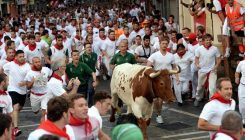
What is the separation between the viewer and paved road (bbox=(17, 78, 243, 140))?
11.6 meters

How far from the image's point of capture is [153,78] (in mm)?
11070

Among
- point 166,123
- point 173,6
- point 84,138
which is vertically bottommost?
point 166,123

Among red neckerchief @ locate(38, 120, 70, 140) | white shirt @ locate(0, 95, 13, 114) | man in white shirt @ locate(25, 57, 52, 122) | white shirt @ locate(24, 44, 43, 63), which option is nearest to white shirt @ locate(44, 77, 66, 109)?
man in white shirt @ locate(25, 57, 52, 122)

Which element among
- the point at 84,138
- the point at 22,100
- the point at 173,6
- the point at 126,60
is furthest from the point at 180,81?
the point at 173,6

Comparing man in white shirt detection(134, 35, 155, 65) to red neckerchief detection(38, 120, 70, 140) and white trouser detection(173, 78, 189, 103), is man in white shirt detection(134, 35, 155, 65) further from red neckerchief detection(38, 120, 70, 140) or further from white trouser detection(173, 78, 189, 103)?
red neckerchief detection(38, 120, 70, 140)

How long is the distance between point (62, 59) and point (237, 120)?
33.6 ft

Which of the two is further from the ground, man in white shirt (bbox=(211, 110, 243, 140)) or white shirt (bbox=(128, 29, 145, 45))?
white shirt (bbox=(128, 29, 145, 45))

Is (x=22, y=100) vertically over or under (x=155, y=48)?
under

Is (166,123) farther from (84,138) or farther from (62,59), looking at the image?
(84,138)

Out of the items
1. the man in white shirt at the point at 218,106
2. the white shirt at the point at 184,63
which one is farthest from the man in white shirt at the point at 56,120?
the white shirt at the point at 184,63

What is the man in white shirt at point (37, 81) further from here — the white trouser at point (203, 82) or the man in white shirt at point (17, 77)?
the white trouser at point (203, 82)

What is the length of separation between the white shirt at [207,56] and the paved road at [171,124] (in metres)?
1.09

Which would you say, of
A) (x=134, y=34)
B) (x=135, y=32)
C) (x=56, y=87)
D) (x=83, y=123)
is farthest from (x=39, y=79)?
(x=135, y=32)

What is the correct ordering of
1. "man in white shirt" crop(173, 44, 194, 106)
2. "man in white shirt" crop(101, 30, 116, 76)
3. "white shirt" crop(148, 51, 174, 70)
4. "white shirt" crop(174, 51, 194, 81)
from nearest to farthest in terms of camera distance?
"white shirt" crop(148, 51, 174, 70)
"man in white shirt" crop(173, 44, 194, 106)
"white shirt" crop(174, 51, 194, 81)
"man in white shirt" crop(101, 30, 116, 76)
